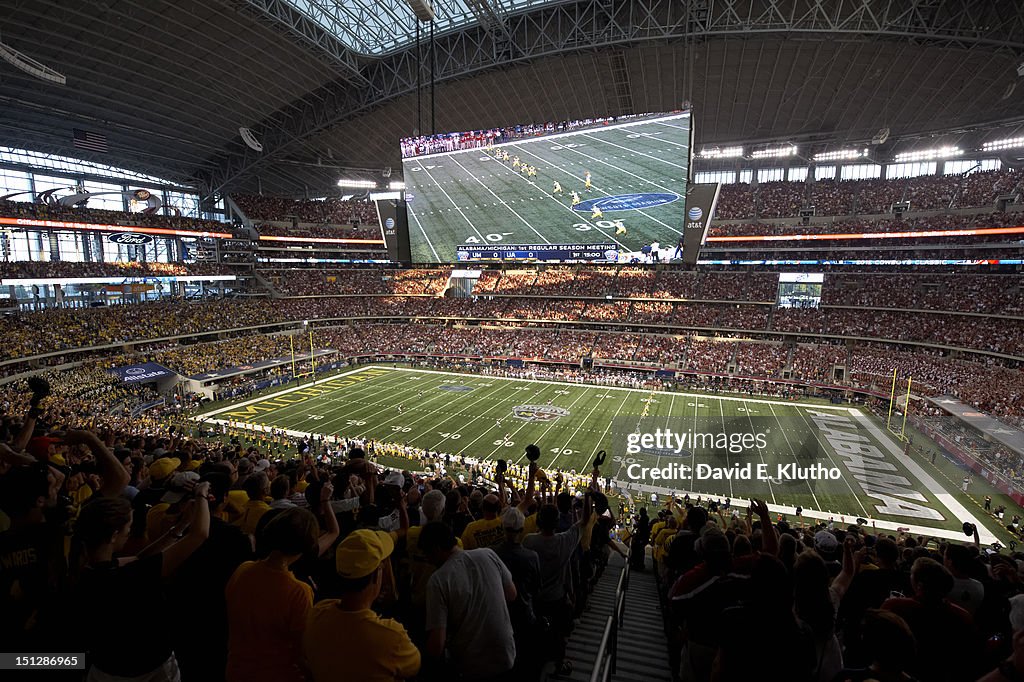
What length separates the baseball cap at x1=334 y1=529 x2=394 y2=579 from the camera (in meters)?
2.18

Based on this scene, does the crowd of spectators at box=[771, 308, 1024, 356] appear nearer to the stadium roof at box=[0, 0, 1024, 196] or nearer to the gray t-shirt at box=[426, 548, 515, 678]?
the stadium roof at box=[0, 0, 1024, 196]

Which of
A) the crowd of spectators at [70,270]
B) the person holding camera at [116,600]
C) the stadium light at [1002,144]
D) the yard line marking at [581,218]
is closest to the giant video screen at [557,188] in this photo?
the yard line marking at [581,218]

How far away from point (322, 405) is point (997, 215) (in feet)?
184

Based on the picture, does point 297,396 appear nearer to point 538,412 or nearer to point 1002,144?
point 538,412

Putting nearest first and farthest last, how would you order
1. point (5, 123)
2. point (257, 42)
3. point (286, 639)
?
point (286, 639), point (257, 42), point (5, 123)

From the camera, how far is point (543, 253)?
145ft

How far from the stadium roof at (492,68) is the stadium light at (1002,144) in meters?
1.46

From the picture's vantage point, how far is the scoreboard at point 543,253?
1649 inches

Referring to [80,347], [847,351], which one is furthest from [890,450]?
[80,347]

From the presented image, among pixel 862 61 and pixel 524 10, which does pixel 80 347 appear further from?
pixel 862 61

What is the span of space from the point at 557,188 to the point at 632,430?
85.6ft

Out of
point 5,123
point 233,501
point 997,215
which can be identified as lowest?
point 233,501

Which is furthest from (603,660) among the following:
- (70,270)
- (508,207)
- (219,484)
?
(70,270)

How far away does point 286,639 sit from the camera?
97.2 inches
